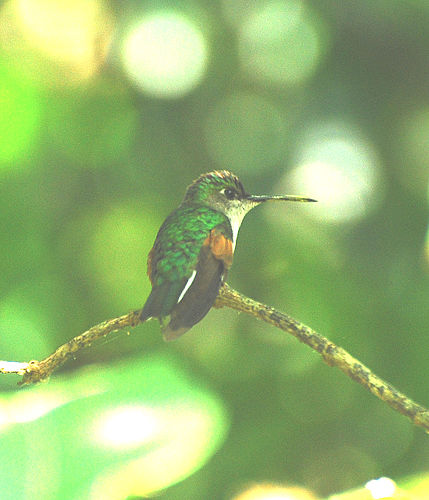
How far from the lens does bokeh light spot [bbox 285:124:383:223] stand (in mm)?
Answer: 2760

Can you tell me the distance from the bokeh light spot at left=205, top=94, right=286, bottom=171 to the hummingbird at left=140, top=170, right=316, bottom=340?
2.87ft

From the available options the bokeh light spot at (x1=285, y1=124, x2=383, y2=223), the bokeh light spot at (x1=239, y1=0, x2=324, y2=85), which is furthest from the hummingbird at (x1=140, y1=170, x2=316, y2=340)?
the bokeh light spot at (x1=239, y1=0, x2=324, y2=85)

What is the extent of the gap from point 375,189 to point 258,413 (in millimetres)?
1002

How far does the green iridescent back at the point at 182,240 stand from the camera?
157 centimetres

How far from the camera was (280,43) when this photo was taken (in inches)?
118

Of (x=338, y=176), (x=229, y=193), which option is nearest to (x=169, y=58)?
(x=338, y=176)

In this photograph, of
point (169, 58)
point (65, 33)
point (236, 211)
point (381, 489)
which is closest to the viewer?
point (381, 489)

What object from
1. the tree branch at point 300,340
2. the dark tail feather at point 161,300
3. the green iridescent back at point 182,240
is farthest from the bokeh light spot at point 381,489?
the green iridescent back at point 182,240

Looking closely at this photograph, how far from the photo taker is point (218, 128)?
2.95 meters

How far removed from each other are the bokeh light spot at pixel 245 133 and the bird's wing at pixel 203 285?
3.93 feet

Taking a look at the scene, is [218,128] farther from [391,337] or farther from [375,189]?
[391,337]

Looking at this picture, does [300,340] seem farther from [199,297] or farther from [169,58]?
[169,58]

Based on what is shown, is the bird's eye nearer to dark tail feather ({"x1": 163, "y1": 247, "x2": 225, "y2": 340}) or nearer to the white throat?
the white throat

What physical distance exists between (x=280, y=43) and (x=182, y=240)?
160 centimetres
